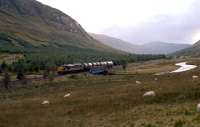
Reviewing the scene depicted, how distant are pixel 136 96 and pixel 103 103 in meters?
4.95

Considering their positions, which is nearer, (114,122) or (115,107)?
(114,122)

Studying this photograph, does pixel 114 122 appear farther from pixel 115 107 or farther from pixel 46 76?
pixel 46 76

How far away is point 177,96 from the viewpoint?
51.6 metres

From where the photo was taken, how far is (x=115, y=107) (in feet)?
170

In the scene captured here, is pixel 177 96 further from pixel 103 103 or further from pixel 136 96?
pixel 103 103

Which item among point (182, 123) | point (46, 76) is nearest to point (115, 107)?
point (182, 123)

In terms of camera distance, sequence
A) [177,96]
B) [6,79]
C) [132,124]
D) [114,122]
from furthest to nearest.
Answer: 1. [6,79]
2. [177,96]
3. [114,122]
4. [132,124]

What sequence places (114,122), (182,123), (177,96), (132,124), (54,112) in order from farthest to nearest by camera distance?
1. (54,112)
2. (177,96)
3. (114,122)
4. (132,124)
5. (182,123)

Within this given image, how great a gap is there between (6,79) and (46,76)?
27.4 meters

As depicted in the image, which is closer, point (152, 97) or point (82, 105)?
point (152, 97)

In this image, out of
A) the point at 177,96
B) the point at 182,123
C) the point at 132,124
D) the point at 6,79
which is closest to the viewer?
the point at 182,123

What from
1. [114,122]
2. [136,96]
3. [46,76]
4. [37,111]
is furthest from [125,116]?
[46,76]

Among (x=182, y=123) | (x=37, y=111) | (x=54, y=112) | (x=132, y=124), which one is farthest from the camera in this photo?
(x=37, y=111)

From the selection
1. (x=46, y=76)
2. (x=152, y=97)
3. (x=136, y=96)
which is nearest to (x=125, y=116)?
(x=152, y=97)
